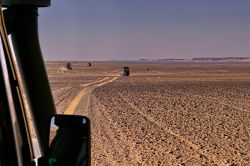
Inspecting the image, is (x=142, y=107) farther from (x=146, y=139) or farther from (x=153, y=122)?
(x=146, y=139)

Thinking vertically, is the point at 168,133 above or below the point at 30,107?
below

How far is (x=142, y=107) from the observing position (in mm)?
19641

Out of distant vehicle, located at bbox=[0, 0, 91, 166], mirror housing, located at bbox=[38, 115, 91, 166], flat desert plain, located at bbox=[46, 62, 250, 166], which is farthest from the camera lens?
flat desert plain, located at bbox=[46, 62, 250, 166]

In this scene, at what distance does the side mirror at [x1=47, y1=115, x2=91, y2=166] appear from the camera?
183cm

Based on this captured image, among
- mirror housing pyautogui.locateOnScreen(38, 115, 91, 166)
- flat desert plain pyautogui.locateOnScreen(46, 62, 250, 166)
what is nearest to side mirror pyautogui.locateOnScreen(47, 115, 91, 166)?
mirror housing pyautogui.locateOnScreen(38, 115, 91, 166)

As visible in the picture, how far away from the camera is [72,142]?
6.21ft

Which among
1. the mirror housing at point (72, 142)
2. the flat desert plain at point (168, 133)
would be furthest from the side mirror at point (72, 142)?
the flat desert plain at point (168, 133)

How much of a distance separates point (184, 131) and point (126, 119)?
8.83 feet

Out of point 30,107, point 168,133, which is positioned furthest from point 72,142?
point 168,133

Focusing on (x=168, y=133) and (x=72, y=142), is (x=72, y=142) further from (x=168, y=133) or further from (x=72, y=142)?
(x=168, y=133)

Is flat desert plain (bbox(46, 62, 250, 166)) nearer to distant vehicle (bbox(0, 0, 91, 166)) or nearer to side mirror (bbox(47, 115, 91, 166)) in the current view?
distant vehicle (bbox(0, 0, 91, 166))

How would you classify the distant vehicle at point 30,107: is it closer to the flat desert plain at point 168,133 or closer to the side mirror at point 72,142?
the side mirror at point 72,142

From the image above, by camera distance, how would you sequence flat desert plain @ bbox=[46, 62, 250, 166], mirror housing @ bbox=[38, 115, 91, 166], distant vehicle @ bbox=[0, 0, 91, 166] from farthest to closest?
flat desert plain @ bbox=[46, 62, 250, 166] → mirror housing @ bbox=[38, 115, 91, 166] → distant vehicle @ bbox=[0, 0, 91, 166]

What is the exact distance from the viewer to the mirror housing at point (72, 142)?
1831mm
